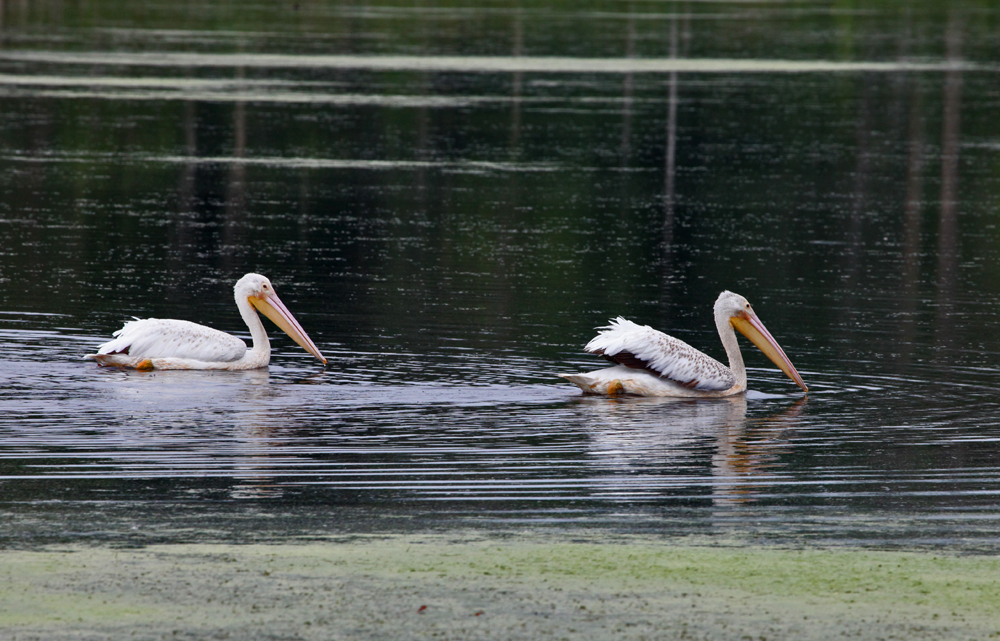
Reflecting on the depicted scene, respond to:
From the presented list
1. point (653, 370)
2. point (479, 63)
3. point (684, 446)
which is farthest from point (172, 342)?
point (479, 63)

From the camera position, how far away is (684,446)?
9.94 meters

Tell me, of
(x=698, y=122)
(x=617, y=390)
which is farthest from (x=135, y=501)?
(x=698, y=122)

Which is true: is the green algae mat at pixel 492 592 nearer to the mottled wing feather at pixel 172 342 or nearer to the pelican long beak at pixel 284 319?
the mottled wing feather at pixel 172 342

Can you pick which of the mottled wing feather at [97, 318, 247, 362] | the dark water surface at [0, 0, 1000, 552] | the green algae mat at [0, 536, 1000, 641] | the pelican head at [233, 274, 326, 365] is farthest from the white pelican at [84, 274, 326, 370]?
the green algae mat at [0, 536, 1000, 641]

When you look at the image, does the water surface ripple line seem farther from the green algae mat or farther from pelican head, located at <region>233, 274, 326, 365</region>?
the green algae mat

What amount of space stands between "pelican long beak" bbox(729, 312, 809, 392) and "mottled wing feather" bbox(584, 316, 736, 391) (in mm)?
555

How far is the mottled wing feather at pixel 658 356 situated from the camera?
11.6 metres

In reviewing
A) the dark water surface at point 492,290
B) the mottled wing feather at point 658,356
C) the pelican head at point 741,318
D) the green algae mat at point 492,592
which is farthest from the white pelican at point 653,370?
the green algae mat at point 492,592

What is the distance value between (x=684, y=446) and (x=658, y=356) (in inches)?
68.4

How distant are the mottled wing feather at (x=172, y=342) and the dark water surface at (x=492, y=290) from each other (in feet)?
0.71

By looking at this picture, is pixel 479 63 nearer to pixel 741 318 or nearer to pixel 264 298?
pixel 264 298

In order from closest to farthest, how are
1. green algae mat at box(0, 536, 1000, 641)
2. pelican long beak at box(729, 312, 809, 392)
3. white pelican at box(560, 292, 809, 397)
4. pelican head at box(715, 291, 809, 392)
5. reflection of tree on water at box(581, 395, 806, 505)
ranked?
green algae mat at box(0, 536, 1000, 641) < reflection of tree on water at box(581, 395, 806, 505) < white pelican at box(560, 292, 809, 397) < pelican long beak at box(729, 312, 809, 392) < pelican head at box(715, 291, 809, 392)

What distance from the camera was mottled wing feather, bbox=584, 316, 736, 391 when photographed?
38.0ft

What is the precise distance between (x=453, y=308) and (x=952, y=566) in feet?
26.6
